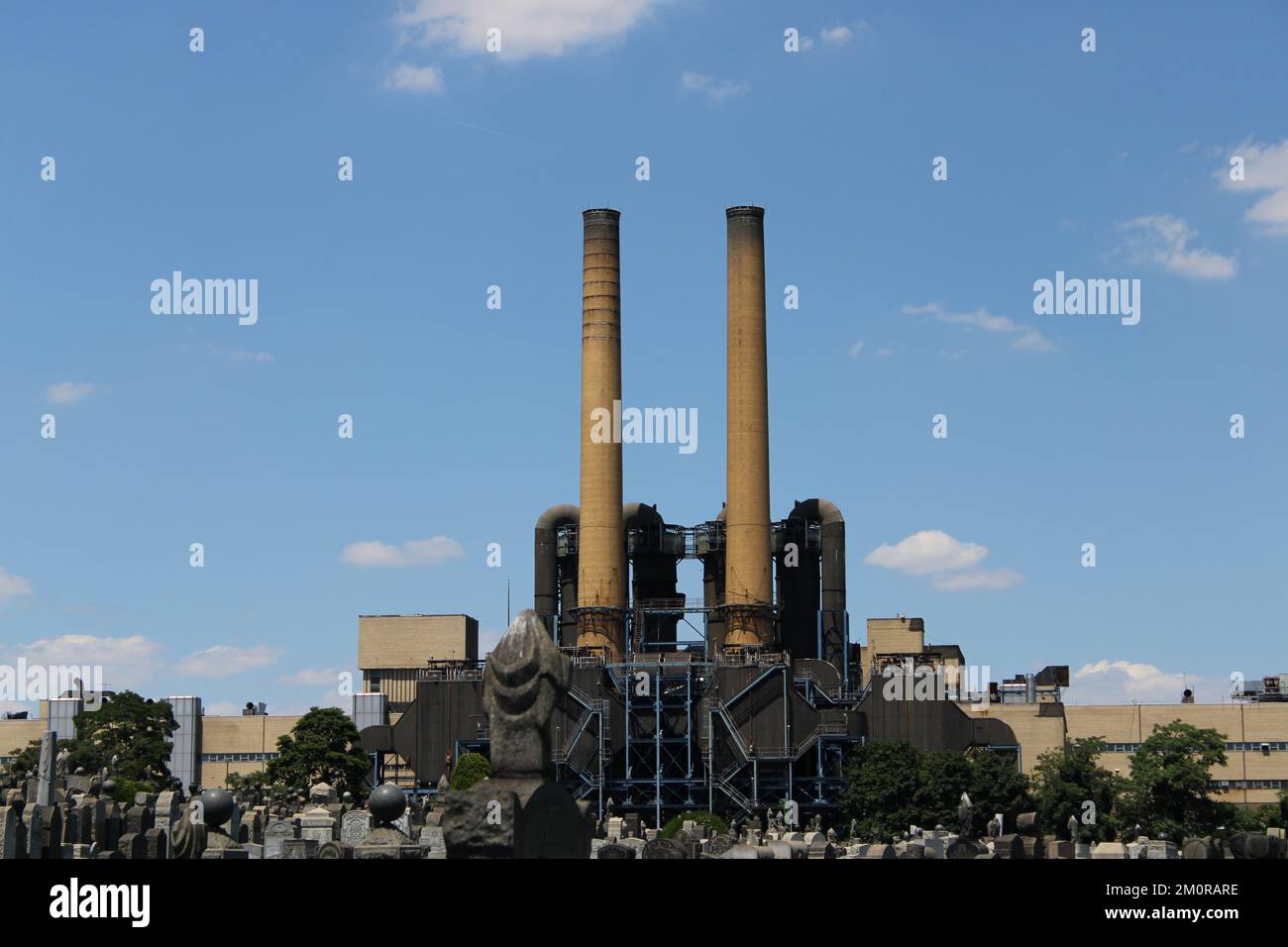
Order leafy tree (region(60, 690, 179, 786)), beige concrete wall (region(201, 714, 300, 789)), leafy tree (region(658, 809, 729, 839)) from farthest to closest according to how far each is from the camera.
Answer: beige concrete wall (region(201, 714, 300, 789))
leafy tree (region(60, 690, 179, 786))
leafy tree (region(658, 809, 729, 839))

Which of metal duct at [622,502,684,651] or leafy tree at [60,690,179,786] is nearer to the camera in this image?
leafy tree at [60,690,179,786]

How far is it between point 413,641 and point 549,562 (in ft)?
47.9

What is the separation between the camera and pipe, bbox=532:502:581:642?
10575 cm

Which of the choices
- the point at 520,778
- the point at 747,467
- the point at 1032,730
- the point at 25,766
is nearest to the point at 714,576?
the point at 747,467

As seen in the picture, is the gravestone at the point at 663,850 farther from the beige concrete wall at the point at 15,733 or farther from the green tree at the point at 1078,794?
the beige concrete wall at the point at 15,733

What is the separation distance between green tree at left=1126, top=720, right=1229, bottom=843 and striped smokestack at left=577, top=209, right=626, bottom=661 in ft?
97.5

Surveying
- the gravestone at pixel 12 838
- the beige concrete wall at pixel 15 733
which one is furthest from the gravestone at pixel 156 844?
the beige concrete wall at pixel 15 733

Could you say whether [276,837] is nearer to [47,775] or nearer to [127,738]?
[47,775]

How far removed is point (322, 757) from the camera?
92.4 m

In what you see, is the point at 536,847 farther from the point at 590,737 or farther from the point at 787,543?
the point at 787,543

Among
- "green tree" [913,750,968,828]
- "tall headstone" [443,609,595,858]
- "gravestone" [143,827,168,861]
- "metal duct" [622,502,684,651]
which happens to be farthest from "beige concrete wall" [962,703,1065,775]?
"tall headstone" [443,609,595,858]

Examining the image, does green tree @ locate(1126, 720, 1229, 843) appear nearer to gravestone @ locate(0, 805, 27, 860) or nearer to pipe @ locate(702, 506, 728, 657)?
pipe @ locate(702, 506, 728, 657)
